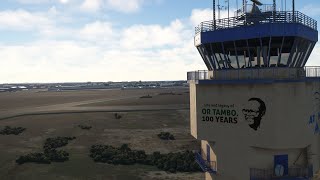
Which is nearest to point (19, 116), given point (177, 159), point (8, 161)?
point (8, 161)

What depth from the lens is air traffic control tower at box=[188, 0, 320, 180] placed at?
16953 mm

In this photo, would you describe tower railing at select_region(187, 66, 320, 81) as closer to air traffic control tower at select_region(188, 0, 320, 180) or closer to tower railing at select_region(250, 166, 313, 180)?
air traffic control tower at select_region(188, 0, 320, 180)

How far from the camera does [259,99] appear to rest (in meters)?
17.1

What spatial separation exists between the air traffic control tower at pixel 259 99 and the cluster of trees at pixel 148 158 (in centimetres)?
2368

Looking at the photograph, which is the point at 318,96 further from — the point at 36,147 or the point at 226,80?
the point at 36,147

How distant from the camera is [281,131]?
16.8m

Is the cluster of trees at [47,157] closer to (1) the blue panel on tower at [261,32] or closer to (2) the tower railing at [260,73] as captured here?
(2) the tower railing at [260,73]

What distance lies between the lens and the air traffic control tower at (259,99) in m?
17.0

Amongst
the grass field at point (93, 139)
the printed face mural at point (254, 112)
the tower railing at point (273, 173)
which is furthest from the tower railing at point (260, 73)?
the grass field at point (93, 139)

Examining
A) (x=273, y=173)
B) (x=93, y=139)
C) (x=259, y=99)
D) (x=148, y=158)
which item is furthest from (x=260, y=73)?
(x=93, y=139)

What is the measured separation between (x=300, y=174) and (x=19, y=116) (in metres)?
75.2

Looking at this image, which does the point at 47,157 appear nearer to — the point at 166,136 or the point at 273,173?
the point at 166,136

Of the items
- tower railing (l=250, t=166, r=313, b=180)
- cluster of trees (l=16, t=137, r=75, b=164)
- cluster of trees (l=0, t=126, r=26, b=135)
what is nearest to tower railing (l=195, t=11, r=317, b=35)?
tower railing (l=250, t=166, r=313, b=180)

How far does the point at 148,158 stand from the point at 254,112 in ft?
103
